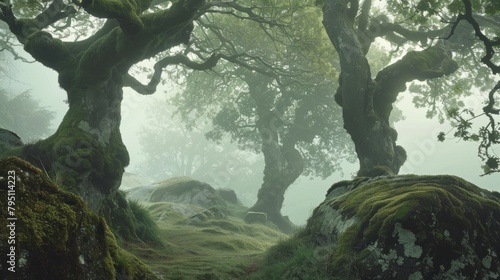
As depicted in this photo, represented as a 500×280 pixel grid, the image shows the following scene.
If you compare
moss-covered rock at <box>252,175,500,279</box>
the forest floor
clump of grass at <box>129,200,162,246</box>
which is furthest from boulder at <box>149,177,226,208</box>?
moss-covered rock at <box>252,175,500,279</box>

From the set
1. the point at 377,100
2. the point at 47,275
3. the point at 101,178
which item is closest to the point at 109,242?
the point at 47,275

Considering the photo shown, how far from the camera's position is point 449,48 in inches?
525

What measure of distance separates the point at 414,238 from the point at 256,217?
18.0m

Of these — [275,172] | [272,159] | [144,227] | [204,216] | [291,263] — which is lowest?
[291,263]

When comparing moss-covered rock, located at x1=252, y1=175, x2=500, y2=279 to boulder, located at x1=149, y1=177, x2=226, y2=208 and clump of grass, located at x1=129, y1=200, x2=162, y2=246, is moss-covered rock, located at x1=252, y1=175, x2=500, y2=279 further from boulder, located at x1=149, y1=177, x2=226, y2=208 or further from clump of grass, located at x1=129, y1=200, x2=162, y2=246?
boulder, located at x1=149, y1=177, x2=226, y2=208

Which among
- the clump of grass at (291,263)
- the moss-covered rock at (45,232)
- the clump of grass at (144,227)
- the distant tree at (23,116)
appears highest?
the distant tree at (23,116)

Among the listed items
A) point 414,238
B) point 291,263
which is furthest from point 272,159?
point 414,238

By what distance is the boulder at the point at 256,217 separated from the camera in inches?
867

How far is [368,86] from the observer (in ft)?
38.4

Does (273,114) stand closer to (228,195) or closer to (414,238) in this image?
(228,195)

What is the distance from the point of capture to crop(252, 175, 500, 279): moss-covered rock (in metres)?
4.57

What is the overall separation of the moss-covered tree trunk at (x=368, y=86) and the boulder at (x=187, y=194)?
15.5 meters

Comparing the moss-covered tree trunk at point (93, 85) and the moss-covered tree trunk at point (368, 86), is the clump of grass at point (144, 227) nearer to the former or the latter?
the moss-covered tree trunk at point (93, 85)

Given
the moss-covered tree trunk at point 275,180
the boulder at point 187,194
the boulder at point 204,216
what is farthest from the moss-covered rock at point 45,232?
the boulder at point 187,194
